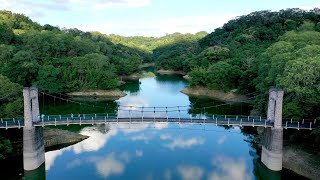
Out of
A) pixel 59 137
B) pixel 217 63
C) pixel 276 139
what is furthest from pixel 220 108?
pixel 59 137

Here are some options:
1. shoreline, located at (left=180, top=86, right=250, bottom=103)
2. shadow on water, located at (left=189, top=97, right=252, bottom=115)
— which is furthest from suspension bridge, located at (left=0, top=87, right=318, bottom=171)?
shoreline, located at (left=180, top=86, right=250, bottom=103)

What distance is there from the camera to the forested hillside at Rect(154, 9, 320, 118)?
32.6 meters

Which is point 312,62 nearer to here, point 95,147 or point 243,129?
point 243,129

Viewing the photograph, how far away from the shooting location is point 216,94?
67.1 meters

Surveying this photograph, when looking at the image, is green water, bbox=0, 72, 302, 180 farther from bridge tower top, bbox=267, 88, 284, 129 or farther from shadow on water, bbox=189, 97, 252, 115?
shadow on water, bbox=189, 97, 252, 115

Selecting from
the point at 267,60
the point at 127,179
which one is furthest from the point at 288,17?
the point at 127,179

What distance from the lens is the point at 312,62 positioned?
108 feet

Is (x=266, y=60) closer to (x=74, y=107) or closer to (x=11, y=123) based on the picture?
(x=74, y=107)

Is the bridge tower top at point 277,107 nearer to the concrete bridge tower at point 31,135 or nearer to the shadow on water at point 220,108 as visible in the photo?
the shadow on water at point 220,108

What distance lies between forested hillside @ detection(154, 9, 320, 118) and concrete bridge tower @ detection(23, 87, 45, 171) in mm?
21103

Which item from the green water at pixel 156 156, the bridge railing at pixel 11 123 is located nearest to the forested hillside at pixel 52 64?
the green water at pixel 156 156

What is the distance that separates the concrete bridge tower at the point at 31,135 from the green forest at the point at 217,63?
10.1 feet

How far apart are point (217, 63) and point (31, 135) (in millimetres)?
45300

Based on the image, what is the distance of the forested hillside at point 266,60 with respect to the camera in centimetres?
3256
